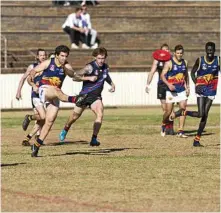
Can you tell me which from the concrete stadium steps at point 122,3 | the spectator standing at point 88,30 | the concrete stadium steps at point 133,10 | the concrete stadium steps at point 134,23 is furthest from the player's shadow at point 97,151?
the concrete stadium steps at point 122,3

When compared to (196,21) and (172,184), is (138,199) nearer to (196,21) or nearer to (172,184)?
(172,184)

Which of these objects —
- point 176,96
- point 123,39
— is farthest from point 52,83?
point 123,39

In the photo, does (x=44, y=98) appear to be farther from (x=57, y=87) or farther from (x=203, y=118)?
(x=203, y=118)

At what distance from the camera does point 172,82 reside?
22.5 m

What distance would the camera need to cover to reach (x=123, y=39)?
137ft

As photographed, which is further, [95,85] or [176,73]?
[176,73]

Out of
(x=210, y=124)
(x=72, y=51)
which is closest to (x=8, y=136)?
(x=210, y=124)

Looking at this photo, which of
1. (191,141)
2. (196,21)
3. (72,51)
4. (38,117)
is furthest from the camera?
(196,21)

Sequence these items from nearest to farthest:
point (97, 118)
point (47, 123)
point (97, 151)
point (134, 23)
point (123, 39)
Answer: point (47, 123) < point (97, 151) < point (97, 118) < point (123, 39) < point (134, 23)

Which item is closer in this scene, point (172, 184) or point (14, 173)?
point (172, 184)

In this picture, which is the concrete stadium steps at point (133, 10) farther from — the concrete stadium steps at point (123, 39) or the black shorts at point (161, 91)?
the black shorts at point (161, 91)

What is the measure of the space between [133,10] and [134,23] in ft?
3.33

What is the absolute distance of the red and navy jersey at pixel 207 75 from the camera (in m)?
20.3

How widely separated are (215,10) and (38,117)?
2579cm
